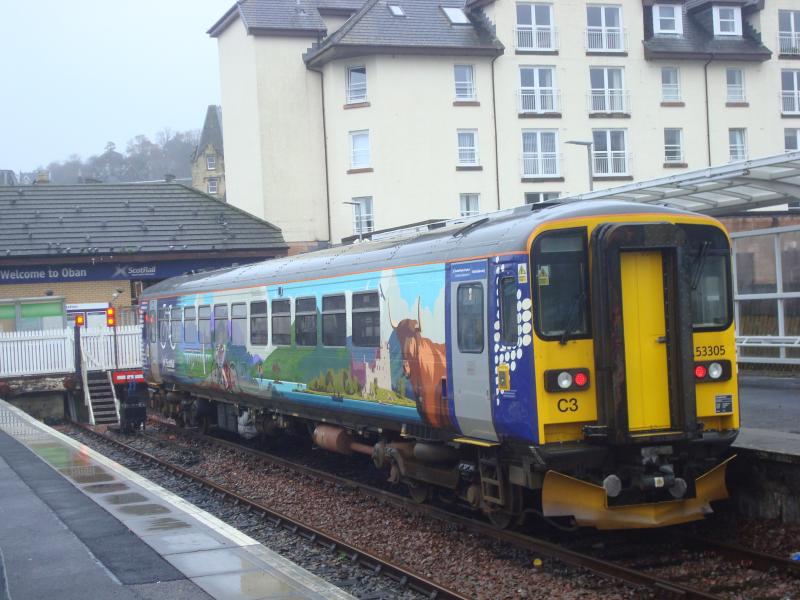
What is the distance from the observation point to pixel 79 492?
12.6 metres

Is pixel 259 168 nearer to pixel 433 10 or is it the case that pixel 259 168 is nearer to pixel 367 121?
pixel 367 121

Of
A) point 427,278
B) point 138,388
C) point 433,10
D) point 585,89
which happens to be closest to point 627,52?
point 585,89

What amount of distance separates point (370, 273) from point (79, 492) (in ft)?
14.8

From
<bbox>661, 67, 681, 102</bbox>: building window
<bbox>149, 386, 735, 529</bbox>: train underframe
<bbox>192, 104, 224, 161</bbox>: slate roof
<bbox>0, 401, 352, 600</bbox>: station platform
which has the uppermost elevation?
<bbox>192, 104, 224, 161</bbox>: slate roof

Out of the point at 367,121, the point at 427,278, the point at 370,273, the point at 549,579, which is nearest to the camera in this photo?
the point at 549,579

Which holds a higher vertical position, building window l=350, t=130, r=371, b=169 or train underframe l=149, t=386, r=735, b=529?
building window l=350, t=130, r=371, b=169

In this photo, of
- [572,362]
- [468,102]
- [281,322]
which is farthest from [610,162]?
[572,362]

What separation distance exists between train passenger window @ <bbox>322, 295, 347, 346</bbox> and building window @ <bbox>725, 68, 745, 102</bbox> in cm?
3328

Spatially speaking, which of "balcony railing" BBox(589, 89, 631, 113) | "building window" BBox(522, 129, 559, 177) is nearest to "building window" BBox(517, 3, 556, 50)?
"balcony railing" BBox(589, 89, 631, 113)

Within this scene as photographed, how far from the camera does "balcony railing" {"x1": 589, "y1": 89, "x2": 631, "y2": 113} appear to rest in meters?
40.6

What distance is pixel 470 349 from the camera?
9.69 m

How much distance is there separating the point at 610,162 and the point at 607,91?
283 centimetres

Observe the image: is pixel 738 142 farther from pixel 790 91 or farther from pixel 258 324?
pixel 258 324

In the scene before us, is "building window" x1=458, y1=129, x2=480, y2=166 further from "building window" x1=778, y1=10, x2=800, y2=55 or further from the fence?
the fence
